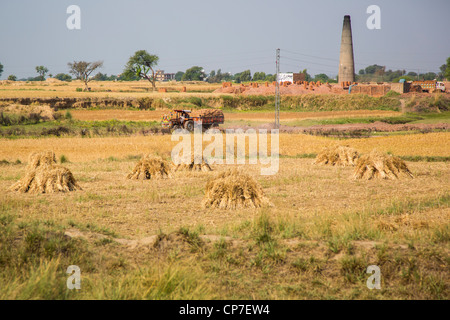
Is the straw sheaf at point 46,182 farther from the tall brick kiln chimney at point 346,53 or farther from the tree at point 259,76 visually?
the tree at point 259,76

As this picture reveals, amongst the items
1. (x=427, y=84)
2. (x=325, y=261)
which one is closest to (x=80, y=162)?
(x=325, y=261)

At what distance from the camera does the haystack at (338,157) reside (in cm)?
2133

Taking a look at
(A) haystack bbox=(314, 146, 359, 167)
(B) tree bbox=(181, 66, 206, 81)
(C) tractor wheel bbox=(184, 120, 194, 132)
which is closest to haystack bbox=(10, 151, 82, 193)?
(A) haystack bbox=(314, 146, 359, 167)

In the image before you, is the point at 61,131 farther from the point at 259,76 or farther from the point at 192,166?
the point at 259,76

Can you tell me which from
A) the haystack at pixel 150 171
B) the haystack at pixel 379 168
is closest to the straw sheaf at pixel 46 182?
the haystack at pixel 150 171

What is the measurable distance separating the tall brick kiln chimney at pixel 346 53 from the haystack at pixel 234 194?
94.1 metres

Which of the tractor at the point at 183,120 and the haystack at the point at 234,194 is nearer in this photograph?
the haystack at the point at 234,194

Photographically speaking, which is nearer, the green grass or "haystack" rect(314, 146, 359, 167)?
"haystack" rect(314, 146, 359, 167)

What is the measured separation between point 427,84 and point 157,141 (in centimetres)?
6755

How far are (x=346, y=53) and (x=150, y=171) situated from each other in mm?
95099

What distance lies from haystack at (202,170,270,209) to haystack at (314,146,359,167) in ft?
30.6

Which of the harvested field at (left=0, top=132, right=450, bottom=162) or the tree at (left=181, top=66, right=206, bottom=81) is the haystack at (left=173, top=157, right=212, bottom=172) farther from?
the tree at (left=181, top=66, right=206, bottom=81)

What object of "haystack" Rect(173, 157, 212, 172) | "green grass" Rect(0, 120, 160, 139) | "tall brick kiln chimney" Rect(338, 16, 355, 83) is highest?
"tall brick kiln chimney" Rect(338, 16, 355, 83)

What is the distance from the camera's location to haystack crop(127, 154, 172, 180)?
1741cm
